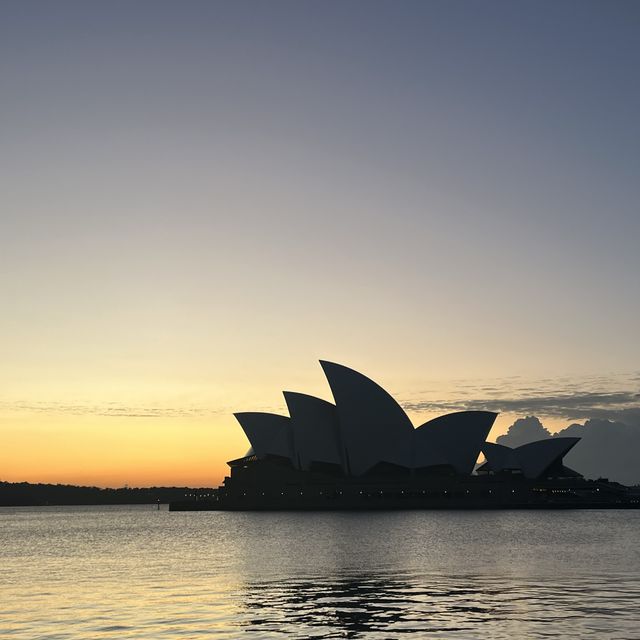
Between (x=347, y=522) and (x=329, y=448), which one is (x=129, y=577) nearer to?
(x=347, y=522)

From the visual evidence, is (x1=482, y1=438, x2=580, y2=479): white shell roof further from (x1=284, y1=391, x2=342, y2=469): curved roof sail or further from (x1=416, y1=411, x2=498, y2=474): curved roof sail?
(x1=284, y1=391, x2=342, y2=469): curved roof sail

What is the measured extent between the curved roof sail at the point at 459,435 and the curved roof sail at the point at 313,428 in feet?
42.9

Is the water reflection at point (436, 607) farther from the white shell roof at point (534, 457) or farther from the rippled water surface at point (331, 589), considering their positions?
the white shell roof at point (534, 457)

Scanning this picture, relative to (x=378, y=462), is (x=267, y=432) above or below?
above

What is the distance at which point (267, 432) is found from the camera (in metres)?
123

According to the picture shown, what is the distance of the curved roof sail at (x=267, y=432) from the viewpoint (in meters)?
123

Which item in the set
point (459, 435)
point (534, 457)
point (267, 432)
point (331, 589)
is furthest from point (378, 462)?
point (331, 589)

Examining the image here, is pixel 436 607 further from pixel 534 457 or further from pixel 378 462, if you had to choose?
pixel 534 457

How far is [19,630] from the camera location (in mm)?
24422

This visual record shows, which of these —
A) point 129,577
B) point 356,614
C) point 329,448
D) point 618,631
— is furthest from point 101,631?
point 329,448

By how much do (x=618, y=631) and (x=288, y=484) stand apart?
10629 centimetres

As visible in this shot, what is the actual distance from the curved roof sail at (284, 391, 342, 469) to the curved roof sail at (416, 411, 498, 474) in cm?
1307

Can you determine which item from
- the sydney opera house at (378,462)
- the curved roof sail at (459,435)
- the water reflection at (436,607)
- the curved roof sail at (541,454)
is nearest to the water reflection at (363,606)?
the water reflection at (436,607)

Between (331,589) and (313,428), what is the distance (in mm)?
82176
